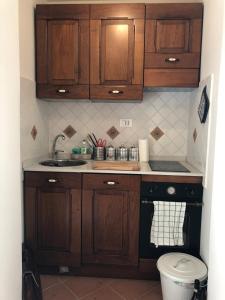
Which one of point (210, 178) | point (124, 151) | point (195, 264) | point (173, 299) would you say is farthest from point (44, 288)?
point (210, 178)

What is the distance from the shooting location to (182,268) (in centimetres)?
161

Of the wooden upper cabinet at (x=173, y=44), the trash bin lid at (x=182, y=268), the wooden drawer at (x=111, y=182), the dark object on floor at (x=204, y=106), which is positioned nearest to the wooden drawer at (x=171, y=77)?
the wooden upper cabinet at (x=173, y=44)

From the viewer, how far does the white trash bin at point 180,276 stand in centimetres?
154

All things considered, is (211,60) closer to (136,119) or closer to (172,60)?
(172,60)

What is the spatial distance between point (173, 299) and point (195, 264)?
0.84 ft

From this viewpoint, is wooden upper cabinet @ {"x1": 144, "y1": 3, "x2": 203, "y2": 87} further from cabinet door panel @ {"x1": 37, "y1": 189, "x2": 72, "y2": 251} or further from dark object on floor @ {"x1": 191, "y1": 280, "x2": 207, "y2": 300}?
dark object on floor @ {"x1": 191, "y1": 280, "x2": 207, "y2": 300}

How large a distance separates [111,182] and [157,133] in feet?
2.70

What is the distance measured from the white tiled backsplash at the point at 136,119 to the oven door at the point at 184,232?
732 millimetres

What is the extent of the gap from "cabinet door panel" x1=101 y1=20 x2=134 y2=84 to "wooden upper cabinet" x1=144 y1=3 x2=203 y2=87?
14 centimetres

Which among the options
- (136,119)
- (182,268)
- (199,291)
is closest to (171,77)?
(136,119)

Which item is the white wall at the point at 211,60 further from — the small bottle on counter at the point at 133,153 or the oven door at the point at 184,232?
the small bottle on counter at the point at 133,153

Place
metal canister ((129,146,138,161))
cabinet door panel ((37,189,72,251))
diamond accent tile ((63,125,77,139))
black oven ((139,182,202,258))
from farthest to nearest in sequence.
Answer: diamond accent tile ((63,125,77,139)) → metal canister ((129,146,138,161)) → cabinet door panel ((37,189,72,251)) → black oven ((139,182,202,258))

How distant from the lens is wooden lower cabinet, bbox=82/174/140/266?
199cm

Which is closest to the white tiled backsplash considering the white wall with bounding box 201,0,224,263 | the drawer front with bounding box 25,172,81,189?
the white wall with bounding box 201,0,224,263
